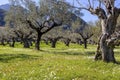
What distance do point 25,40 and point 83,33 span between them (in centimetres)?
2898

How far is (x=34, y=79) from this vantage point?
1546 centimetres

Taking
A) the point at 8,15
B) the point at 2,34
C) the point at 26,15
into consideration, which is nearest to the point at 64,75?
the point at 26,15

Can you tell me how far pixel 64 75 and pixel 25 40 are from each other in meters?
85.8

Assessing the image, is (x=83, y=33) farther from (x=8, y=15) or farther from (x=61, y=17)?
(x=61, y=17)

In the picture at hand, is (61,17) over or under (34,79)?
over

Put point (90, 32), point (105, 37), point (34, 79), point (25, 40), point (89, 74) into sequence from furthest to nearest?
point (90, 32), point (25, 40), point (105, 37), point (89, 74), point (34, 79)

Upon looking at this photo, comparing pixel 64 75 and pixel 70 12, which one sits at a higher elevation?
pixel 70 12

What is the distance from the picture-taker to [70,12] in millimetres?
65562

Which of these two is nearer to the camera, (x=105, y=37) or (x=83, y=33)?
(x=105, y=37)

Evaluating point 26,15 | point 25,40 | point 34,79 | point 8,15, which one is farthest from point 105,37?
point 25,40

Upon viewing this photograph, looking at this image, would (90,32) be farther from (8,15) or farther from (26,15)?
(26,15)

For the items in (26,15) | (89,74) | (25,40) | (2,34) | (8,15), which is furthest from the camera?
(2,34)

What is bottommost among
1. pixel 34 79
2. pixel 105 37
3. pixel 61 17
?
pixel 34 79

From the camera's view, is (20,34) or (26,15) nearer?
(26,15)
